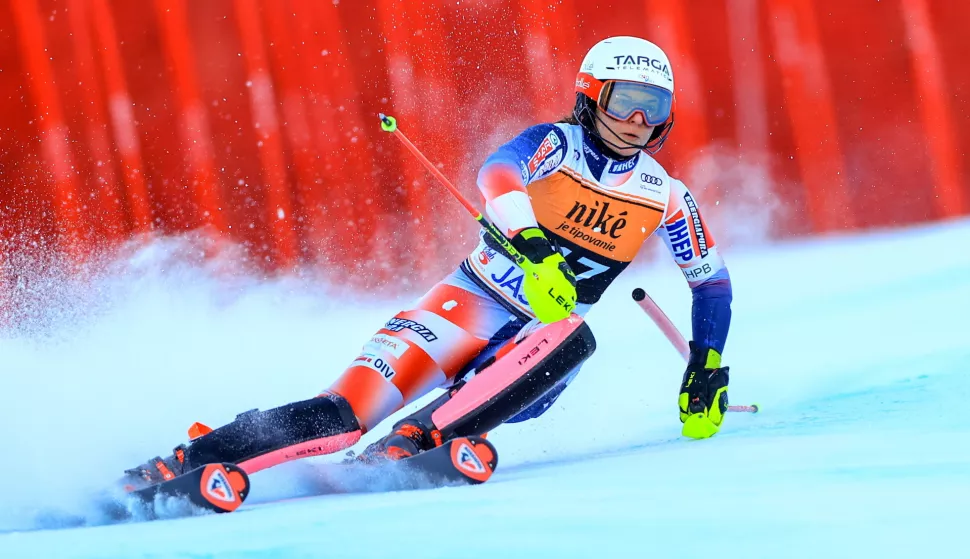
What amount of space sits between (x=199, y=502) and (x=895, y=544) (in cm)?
137

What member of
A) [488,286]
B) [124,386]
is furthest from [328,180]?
[488,286]

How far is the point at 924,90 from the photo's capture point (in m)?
4.89

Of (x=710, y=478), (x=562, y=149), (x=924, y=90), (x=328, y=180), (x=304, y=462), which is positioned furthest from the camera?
(x=328, y=180)

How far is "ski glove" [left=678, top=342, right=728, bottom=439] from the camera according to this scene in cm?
311

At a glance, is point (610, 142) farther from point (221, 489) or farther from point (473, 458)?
point (221, 489)

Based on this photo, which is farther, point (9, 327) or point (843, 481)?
point (9, 327)

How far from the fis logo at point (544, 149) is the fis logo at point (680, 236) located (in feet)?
1.48

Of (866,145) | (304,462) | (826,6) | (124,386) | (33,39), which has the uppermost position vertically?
(33,39)

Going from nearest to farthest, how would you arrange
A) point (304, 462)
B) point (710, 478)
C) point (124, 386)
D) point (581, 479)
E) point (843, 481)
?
point (843, 481) < point (710, 478) < point (581, 479) < point (304, 462) < point (124, 386)

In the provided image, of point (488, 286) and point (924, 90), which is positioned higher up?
point (924, 90)

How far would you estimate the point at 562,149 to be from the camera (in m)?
3.02

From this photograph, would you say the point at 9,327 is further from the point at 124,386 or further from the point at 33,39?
the point at 33,39

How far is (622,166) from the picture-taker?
10.1ft

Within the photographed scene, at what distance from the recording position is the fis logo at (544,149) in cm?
295
